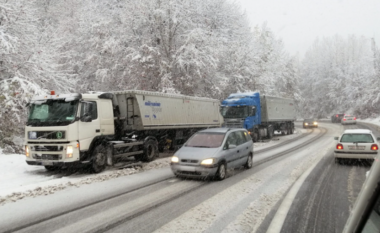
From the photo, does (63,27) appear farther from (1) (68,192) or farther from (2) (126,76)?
(1) (68,192)

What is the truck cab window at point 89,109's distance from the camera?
10.7 metres

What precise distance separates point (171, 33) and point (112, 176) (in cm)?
1595

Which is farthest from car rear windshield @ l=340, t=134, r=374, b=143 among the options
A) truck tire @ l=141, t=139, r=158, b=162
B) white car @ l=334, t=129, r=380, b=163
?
truck tire @ l=141, t=139, r=158, b=162

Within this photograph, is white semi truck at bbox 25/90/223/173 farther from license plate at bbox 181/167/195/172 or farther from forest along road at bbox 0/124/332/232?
license plate at bbox 181/167/195/172

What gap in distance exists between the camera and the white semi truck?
10109 millimetres

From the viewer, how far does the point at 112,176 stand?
1023 cm

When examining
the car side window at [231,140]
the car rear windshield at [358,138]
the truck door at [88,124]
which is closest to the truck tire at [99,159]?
the truck door at [88,124]

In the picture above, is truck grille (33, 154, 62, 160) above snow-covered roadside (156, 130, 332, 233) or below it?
above

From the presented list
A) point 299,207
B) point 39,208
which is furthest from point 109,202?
point 299,207

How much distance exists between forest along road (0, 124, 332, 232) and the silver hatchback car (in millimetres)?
Answer: 372

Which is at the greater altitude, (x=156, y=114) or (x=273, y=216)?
(x=156, y=114)

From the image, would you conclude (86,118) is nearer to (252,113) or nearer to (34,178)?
(34,178)

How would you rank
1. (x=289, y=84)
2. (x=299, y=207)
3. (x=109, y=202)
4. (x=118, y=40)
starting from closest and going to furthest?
(x=299, y=207)
(x=109, y=202)
(x=118, y=40)
(x=289, y=84)

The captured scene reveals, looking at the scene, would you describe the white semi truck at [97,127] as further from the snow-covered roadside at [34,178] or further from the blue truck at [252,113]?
the blue truck at [252,113]
